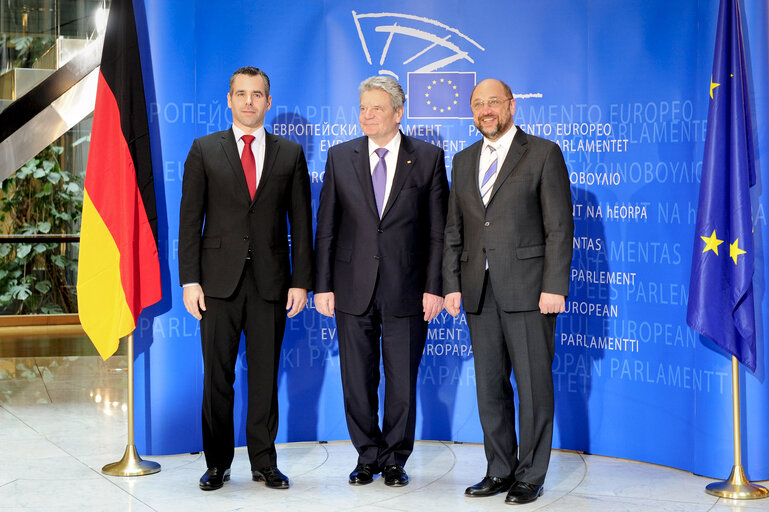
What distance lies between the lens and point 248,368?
4.01 meters

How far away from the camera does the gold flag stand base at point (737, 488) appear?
12.6ft

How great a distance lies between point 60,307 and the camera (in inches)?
417

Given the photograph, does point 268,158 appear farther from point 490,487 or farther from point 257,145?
point 490,487

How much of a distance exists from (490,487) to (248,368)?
1.26 m

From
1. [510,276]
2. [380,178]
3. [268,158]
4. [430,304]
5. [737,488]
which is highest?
[268,158]

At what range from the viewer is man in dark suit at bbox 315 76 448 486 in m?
3.98

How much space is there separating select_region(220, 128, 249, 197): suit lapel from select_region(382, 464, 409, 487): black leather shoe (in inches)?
58.0

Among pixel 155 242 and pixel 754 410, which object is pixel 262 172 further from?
pixel 754 410

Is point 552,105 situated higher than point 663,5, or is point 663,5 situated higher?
point 663,5

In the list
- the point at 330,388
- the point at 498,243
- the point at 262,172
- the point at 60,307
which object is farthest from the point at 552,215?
the point at 60,307

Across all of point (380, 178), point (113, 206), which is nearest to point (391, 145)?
point (380, 178)

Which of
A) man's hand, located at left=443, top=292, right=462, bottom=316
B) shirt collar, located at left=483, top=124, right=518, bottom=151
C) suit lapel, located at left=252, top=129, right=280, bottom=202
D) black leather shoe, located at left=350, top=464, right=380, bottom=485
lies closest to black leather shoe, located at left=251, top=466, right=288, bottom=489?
black leather shoe, located at left=350, top=464, right=380, bottom=485

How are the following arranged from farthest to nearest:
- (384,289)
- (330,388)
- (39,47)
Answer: (39,47), (330,388), (384,289)

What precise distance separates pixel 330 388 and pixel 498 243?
1660 mm
